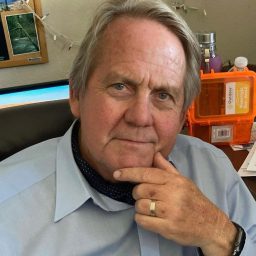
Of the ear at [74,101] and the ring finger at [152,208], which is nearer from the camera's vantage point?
the ring finger at [152,208]

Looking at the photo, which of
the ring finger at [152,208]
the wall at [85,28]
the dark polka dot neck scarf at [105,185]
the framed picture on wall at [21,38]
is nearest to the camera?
the ring finger at [152,208]

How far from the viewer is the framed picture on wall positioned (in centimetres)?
169

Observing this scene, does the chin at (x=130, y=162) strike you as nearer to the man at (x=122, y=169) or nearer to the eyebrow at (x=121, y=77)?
the man at (x=122, y=169)

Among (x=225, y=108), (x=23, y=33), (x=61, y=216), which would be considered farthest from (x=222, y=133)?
(x=23, y=33)

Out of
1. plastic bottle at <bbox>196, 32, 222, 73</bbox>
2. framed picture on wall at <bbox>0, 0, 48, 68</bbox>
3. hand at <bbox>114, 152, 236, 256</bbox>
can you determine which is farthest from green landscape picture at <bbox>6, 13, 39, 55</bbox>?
hand at <bbox>114, 152, 236, 256</bbox>

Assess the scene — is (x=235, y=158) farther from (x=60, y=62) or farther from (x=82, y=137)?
(x=60, y=62)

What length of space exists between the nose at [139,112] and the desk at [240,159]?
0.49 m

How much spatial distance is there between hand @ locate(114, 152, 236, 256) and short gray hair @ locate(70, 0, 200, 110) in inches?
9.9

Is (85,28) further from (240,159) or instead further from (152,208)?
(152,208)

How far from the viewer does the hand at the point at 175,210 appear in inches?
32.8

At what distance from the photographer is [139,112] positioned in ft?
2.80

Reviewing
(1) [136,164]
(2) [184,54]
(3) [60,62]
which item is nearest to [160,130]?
(1) [136,164]

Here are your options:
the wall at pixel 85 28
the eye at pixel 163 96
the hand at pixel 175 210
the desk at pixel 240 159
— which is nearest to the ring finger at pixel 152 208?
the hand at pixel 175 210

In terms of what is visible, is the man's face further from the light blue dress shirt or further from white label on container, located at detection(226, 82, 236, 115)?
white label on container, located at detection(226, 82, 236, 115)
